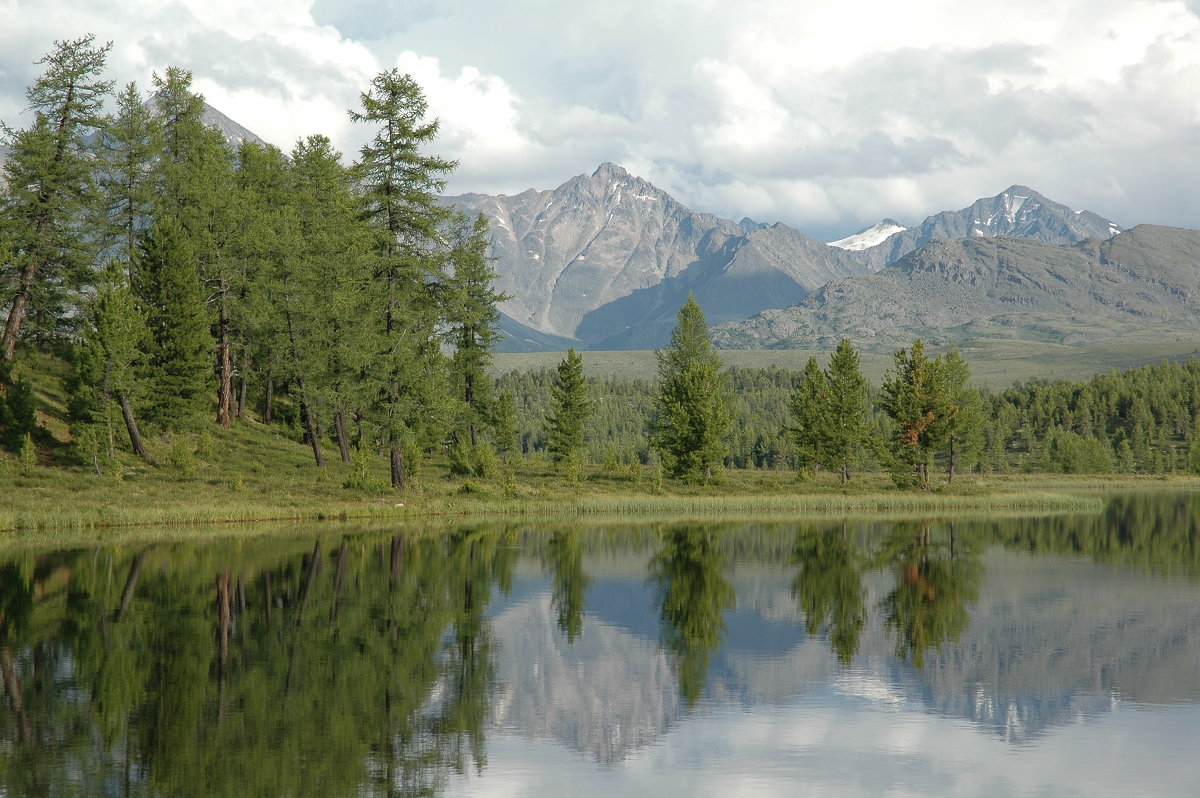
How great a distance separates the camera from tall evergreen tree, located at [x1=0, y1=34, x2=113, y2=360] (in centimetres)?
6134

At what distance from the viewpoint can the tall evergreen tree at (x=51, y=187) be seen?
61.3m

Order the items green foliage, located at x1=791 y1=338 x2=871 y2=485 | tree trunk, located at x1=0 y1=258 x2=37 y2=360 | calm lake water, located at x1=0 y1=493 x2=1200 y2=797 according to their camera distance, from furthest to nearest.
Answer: green foliage, located at x1=791 y1=338 x2=871 y2=485 < tree trunk, located at x1=0 y1=258 x2=37 y2=360 < calm lake water, located at x1=0 y1=493 x2=1200 y2=797

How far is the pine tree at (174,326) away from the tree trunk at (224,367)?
276cm

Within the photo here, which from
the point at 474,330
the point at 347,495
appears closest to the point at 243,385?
the point at 474,330

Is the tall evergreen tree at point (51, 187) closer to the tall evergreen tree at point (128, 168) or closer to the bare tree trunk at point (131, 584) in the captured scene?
the tall evergreen tree at point (128, 168)

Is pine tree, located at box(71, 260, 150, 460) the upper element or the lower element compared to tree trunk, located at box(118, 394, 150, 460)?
upper

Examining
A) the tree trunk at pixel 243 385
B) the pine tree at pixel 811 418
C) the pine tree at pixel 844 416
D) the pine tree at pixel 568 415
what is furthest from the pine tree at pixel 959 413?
the tree trunk at pixel 243 385

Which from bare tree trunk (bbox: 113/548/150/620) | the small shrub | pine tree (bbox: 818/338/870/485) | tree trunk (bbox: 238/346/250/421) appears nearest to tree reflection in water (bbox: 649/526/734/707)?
bare tree trunk (bbox: 113/548/150/620)

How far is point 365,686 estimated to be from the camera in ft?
70.8

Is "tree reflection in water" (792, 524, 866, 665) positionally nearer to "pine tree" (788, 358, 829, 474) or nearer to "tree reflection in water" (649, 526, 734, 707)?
"tree reflection in water" (649, 526, 734, 707)

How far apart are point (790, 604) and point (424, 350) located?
129 feet

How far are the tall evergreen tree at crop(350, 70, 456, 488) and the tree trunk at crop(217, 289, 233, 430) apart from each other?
12222 millimetres

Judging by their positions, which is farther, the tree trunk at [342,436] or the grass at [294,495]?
the tree trunk at [342,436]

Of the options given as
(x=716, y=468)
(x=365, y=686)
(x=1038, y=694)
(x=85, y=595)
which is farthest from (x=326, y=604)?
(x=716, y=468)
